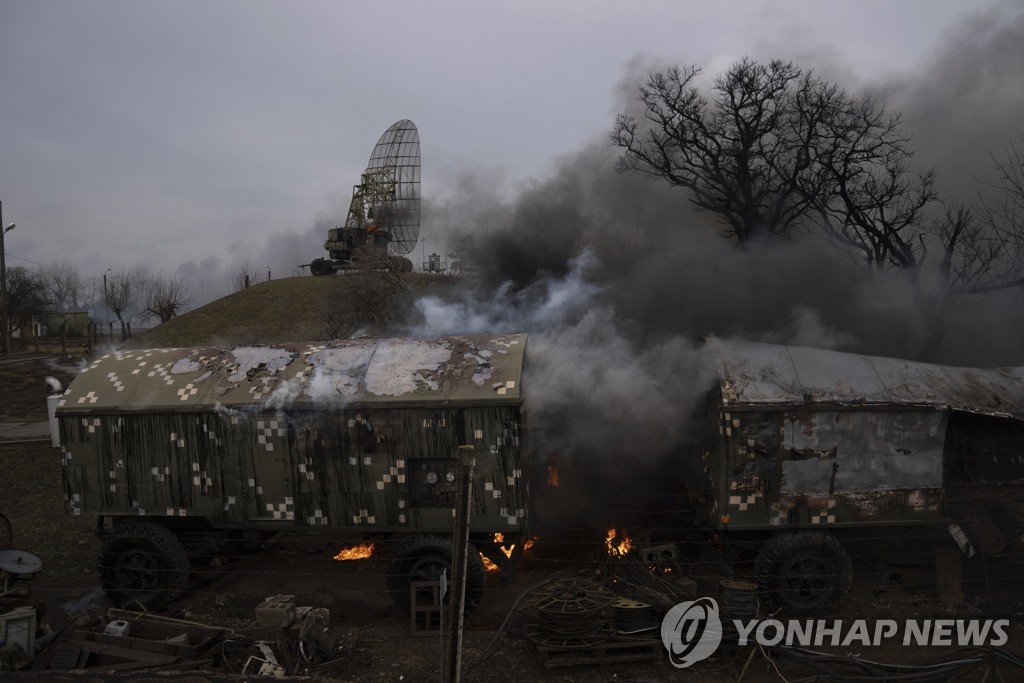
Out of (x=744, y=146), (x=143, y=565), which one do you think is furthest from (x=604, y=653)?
(x=744, y=146)

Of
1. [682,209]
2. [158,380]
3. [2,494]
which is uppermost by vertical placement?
[682,209]

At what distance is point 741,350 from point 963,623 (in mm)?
4184

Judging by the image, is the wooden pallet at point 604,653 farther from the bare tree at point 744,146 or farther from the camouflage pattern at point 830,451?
the bare tree at point 744,146

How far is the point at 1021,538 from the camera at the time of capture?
8125 millimetres

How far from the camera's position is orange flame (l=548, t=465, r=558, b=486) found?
10508 mm

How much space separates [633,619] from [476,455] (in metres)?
2.68

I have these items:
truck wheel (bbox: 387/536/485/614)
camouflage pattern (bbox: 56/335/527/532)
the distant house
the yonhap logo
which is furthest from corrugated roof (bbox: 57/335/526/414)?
the distant house

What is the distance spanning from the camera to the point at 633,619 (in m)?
6.95

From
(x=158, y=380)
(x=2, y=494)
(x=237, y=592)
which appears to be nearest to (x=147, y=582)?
(x=237, y=592)

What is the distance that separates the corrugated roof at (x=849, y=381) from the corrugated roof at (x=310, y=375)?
9.73 feet

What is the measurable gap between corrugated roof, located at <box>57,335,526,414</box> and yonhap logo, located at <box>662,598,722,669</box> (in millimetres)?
3154

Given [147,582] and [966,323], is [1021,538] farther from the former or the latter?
[147,582]

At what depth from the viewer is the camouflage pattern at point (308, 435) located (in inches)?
312

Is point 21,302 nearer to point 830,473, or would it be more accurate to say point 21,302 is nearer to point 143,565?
point 143,565
